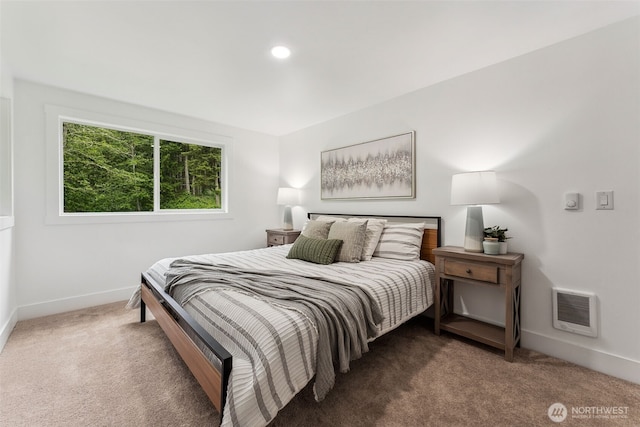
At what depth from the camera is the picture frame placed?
3.10m

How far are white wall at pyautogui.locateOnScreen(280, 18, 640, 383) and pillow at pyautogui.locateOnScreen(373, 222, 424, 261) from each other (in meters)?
0.29

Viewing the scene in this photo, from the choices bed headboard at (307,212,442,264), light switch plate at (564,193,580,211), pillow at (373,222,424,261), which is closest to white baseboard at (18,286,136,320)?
pillow at (373,222,424,261)

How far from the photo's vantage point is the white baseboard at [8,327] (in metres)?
2.22

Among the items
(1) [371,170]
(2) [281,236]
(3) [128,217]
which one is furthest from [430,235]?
(3) [128,217]

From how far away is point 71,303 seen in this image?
3029 millimetres

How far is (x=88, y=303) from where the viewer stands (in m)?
3.13

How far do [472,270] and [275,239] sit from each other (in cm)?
272

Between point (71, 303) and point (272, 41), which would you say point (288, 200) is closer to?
point (272, 41)

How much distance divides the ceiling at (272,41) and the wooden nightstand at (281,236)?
1.86 meters

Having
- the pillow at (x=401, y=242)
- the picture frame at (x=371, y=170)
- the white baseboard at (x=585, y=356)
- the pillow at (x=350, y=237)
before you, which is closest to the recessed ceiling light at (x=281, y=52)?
the picture frame at (x=371, y=170)

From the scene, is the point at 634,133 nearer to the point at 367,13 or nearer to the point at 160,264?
the point at 367,13

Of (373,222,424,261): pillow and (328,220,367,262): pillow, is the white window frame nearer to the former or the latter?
(328,220,367,262): pillow

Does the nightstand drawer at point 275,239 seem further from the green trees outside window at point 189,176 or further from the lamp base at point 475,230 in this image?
the lamp base at point 475,230

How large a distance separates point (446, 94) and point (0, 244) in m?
4.08
